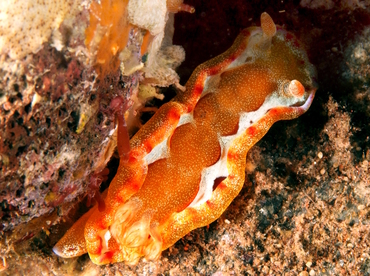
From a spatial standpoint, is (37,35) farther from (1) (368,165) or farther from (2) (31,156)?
(1) (368,165)

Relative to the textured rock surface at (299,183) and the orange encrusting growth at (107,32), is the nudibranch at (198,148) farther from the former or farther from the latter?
the orange encrusting growth at (107,32)

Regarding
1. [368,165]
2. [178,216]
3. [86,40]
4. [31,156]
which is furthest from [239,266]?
[86,40]

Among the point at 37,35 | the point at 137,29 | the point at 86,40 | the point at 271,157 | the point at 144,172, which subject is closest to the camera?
the point at 37,35

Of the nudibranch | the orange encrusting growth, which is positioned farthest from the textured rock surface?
the orange encrusting growth

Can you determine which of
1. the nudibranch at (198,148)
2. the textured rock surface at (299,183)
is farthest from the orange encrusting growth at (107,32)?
the textured rock surface at (299,183)

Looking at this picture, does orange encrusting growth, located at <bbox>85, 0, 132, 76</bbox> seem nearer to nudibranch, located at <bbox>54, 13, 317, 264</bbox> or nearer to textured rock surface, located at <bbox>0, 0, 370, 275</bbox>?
nudibranch, located at <bbox>54, 13, 317, 264</bbox>

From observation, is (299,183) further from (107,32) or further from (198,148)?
(107,32)
